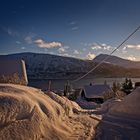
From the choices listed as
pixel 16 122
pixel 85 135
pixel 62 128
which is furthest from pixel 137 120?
pixel 16 122

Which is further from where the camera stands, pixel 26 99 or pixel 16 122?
pixel 26 99

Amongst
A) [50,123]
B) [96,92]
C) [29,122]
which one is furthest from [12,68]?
[96,92]

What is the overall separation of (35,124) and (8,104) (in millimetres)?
863

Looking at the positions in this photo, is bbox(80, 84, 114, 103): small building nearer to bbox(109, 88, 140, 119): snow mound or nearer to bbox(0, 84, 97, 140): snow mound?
bbox(109, 88, 140, 119): snow mound

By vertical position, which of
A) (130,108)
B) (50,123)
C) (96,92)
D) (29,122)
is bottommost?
(96,92)

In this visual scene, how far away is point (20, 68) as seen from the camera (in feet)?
81.9

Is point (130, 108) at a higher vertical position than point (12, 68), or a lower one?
lower

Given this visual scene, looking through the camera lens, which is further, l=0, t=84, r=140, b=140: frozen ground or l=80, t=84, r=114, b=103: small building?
l=80, t=84, r=114, b=103: small building

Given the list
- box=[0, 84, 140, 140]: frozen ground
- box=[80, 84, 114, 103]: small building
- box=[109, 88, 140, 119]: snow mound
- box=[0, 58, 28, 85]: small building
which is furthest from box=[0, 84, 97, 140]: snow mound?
box=[80, 84, 114, 103]: small building

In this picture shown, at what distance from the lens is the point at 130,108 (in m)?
8.02

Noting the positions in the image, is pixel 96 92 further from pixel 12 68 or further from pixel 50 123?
pixel 50 123

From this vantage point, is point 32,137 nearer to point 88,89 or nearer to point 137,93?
point 137,93

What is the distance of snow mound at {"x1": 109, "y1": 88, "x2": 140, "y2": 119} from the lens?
773 centimetres

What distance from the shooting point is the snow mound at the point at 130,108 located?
304 inches
